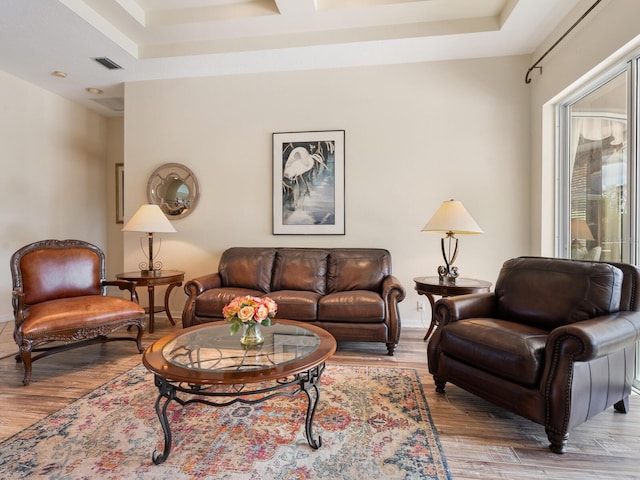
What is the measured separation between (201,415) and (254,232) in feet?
7.79

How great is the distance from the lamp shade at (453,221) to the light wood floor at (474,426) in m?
1.16

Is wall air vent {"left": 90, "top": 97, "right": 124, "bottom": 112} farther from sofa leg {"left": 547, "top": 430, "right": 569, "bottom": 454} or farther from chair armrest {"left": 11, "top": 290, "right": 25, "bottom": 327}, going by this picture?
sofa leg {"left": 547, "top": 430, "right": 569, "bottom": 454}

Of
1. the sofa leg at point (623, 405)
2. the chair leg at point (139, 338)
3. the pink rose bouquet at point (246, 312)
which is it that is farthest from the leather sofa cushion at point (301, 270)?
the sofa leg at point (623, 405)

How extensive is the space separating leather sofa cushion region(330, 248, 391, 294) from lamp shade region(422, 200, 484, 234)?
67 cm

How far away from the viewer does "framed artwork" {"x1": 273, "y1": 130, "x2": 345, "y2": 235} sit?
385 cm

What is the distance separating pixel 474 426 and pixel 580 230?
220cm

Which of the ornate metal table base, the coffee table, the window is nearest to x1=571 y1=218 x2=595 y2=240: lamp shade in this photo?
the window

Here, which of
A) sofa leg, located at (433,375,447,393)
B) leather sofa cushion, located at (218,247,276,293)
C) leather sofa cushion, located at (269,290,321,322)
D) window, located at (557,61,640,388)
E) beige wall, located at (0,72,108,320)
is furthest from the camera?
beige wall, located at (0,72,108,320)

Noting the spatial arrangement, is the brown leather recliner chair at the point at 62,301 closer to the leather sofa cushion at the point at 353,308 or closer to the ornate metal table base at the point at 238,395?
the ornate metal table base at the point at 238,395

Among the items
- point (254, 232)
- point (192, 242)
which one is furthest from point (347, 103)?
point (192, 242)

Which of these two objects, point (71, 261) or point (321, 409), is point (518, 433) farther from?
point (71, 261)

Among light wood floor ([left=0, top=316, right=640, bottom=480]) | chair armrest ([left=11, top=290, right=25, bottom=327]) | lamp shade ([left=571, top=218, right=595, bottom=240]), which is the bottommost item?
light wood floor ([left=0, top=316, right=640, bottom=480])

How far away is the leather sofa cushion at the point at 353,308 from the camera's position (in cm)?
294

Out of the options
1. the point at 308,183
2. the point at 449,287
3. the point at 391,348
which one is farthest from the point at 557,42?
the point at 391,348
